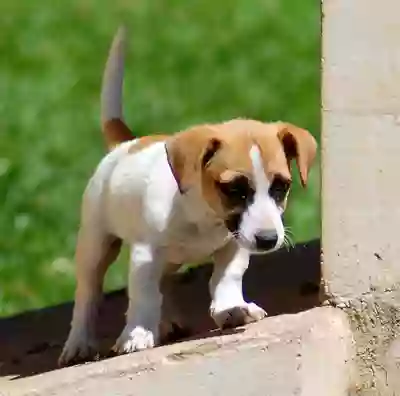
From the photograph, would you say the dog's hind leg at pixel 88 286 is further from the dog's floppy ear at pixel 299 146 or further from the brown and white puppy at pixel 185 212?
the dog's floppy ear at pixel 299 146

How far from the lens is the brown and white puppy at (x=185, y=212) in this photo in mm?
3770

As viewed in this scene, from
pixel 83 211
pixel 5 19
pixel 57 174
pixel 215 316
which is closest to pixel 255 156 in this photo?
pixel 215 316

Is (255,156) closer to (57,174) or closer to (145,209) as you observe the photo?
(145,209)

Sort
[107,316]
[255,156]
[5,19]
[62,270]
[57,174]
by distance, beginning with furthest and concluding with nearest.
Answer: [5,19] < [57,174] < [62,270] < [107,316] < [255,156]

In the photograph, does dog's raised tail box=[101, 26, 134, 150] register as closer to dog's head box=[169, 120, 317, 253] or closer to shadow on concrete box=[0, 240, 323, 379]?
shadow on concrete box=[0, 240, 323, 379]

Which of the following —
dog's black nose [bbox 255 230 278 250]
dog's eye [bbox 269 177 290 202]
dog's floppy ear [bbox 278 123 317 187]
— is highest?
dog's floppy ear [bbox 278 123 317 187]

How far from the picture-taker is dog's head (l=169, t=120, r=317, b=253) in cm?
371

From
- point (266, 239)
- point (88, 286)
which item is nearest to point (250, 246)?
point (266, 239)

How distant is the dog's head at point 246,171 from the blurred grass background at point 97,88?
2535 millimetres

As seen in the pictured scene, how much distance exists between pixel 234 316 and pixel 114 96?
3.69 ft

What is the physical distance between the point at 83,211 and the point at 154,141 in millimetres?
402

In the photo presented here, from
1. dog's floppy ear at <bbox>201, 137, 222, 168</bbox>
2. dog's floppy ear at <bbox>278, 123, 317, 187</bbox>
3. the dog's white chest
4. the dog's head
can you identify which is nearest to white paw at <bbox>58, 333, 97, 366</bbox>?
the dog's white chest

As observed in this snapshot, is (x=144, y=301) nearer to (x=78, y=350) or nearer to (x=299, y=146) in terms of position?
(x=78, y=350)

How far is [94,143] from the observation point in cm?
779
